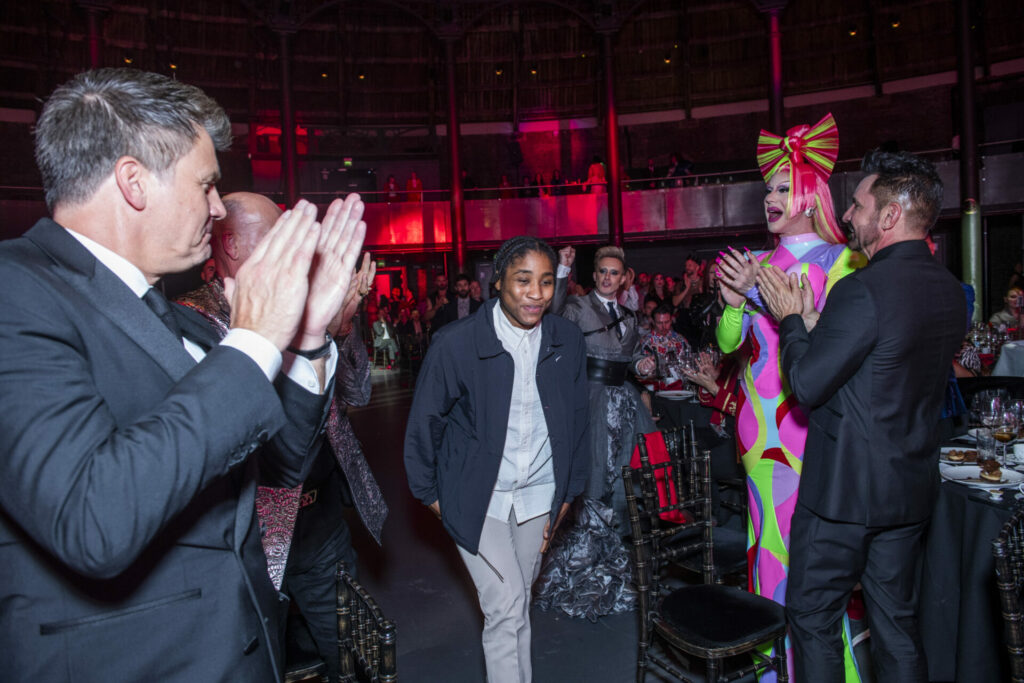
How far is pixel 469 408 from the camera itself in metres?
2.29

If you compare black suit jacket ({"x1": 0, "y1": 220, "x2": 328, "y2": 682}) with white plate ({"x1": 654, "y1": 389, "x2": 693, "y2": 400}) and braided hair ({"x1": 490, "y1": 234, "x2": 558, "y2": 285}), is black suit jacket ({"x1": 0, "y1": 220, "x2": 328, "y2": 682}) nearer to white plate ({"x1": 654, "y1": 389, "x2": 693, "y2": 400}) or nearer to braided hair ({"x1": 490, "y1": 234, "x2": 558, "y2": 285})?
braided hair ({"x1": 490, "y1": 234, "x2": 558, "y2": 285})

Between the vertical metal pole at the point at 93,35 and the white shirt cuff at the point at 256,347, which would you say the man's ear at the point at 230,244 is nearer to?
the white shirt cuff at the point at 256,347

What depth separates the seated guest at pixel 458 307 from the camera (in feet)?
26.0

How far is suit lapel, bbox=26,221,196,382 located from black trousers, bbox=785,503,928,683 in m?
1.73

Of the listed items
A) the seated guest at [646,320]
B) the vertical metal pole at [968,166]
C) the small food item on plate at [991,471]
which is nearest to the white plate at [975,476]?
the small food item on plate at [991,471]

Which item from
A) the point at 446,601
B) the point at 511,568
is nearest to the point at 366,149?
the point at 446,601

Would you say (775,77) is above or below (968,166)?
above

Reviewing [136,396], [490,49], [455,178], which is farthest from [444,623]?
[490,49]

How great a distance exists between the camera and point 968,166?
10484 mm

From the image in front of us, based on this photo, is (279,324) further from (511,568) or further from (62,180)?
(511,568)

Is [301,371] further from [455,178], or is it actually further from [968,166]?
[455,178]

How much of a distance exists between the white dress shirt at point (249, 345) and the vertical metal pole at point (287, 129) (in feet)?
39.8

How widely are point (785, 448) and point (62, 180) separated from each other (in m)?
2.17

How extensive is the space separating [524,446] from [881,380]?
1.09 m
